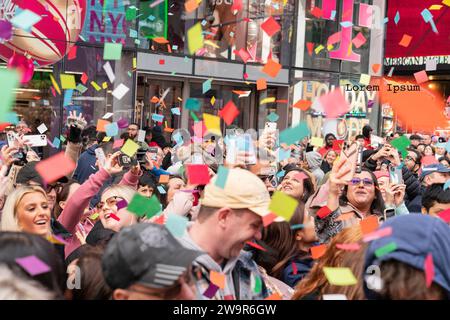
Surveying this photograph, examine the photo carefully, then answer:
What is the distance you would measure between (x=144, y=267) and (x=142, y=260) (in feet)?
0.08

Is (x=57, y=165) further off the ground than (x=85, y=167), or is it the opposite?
(x=57, y=165)

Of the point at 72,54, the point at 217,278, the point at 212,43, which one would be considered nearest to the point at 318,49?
the point at 212,43

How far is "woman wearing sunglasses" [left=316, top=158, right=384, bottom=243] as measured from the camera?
468cm

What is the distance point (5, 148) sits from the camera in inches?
216

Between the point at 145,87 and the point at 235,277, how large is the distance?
41.6 ft

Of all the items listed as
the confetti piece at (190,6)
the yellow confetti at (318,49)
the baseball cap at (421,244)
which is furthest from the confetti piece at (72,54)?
the baseball cap at (421,244)

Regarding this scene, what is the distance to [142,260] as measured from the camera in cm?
236

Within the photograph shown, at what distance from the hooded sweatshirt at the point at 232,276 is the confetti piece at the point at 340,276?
32cm

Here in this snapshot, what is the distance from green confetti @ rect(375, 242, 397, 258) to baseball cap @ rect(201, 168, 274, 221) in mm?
900

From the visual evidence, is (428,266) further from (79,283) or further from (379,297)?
(79,283)

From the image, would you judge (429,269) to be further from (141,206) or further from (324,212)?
(324,212)

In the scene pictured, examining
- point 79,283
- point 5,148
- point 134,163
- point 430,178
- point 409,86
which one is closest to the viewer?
point 79,283

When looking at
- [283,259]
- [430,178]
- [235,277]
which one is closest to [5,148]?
[283,259]

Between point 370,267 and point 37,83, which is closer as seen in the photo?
point 370,267
